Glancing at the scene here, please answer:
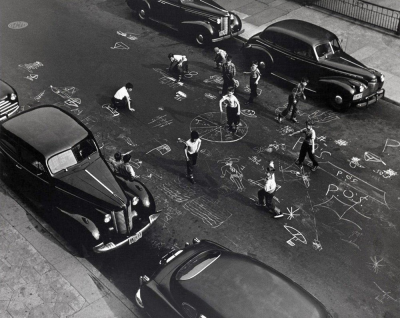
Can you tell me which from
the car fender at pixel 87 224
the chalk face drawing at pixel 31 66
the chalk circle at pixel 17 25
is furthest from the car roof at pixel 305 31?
the chalk circle at pixel 17 25

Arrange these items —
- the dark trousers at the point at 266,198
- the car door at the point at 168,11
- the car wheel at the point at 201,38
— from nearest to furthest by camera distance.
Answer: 1. the dark trousers at the point at 266,198
2. the car wheel at the point at 201,38
3. the car door at the point at 168,11

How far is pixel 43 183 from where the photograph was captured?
11734mm

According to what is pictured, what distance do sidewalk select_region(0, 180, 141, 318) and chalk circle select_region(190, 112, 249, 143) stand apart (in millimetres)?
5550

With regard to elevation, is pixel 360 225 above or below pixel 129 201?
below

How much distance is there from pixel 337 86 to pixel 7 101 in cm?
1033

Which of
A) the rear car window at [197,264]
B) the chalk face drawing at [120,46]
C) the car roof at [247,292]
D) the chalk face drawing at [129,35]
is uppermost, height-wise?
the car roof at [247,292]

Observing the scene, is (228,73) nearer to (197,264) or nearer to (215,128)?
(215,128)

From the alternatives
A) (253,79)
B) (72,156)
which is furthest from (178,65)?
(72,156)

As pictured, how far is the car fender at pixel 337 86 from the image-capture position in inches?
606

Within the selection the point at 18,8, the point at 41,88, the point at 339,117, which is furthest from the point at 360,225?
the point at 18,8

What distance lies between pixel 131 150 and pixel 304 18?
36.0 ft

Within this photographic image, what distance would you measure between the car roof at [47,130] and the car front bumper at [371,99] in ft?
27.8

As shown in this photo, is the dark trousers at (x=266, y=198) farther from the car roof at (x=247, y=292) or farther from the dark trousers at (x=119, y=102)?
the dark trousers at (x=119, y=102)

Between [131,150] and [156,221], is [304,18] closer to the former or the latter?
[131,150]
